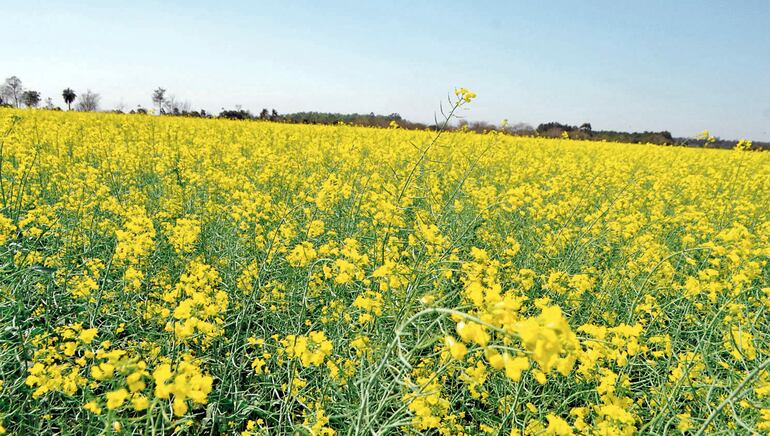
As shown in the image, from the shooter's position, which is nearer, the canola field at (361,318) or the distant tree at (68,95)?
the canola field at (361,318)

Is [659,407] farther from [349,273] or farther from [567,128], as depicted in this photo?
[567,128]

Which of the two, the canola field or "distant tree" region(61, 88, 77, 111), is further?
"distant tree" region(61, 88, 77, 111)

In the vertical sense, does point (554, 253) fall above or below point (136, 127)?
below

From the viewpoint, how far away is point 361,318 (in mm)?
1875

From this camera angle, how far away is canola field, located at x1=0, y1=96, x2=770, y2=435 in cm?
141

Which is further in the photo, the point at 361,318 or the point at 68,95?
the point at 68,95

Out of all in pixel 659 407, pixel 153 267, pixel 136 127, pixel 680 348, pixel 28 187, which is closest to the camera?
pixel 659 407

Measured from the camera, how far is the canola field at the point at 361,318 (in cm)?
141

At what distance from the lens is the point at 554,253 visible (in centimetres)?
348

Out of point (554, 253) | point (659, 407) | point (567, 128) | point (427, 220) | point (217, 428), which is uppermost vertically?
point (567, 128)

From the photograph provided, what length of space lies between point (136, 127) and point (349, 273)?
11.5 m

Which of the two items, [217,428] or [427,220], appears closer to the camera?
[217,428]

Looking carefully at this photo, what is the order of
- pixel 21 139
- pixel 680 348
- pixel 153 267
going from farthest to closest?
1. pixel 21 139
2. pixel 153 267
3. pixel 680 348

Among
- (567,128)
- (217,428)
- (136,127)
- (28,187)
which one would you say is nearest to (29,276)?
(217,428)
